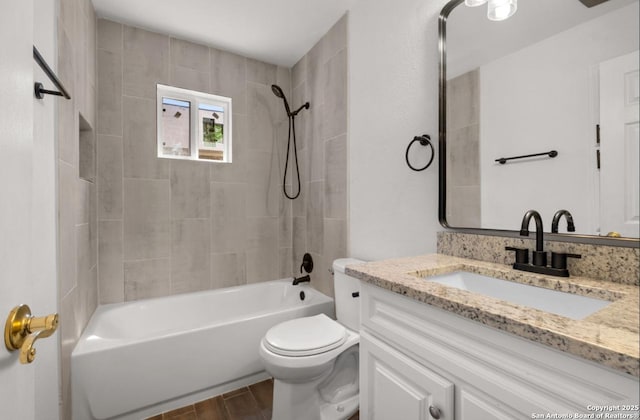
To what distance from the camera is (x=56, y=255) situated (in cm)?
125

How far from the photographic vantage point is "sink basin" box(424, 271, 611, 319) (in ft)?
2.72

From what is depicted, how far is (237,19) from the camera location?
2.13m

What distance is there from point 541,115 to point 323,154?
5.10 ft

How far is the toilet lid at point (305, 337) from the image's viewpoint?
145cm

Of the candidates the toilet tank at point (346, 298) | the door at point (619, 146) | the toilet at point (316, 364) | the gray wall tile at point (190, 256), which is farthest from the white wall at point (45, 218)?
the door at point (619, 146)

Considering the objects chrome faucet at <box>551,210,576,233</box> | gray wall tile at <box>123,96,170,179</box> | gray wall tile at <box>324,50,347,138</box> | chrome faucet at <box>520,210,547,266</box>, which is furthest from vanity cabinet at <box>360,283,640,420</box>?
gray wall tile at <box>123,96,170,179</box>

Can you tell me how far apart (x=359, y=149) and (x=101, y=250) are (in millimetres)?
2014

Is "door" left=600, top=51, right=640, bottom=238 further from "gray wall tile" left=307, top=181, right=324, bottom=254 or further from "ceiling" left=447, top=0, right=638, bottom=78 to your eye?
"gray wall tile" left=307, top=181, right=324, bottom=254

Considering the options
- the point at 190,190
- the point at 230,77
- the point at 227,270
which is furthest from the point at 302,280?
the point at 230,77

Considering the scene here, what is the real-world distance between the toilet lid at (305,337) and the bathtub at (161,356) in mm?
354

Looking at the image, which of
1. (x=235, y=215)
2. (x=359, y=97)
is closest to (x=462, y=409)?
(x=359, y=97)

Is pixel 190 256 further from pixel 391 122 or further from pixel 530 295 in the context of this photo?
pixel 530 295

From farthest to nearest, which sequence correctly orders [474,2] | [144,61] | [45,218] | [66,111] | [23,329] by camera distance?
1. [144,61]
2. [66,111]
3. [474,2]
4. [45,218]
5. [23,329]

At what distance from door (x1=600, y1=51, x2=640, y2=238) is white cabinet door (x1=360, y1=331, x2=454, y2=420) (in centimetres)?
73
